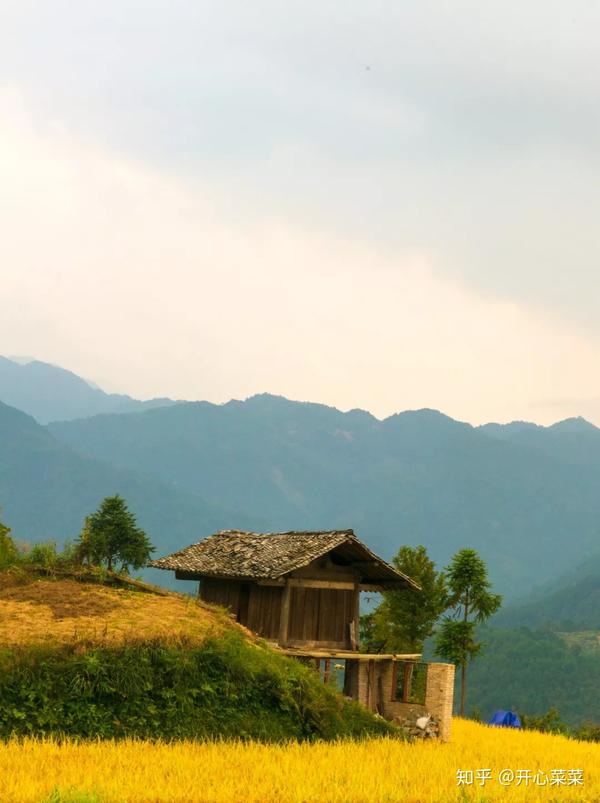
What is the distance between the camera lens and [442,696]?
1159 inches

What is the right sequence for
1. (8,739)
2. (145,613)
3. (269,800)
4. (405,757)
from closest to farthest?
(269,800), (8,739), (405,757), (145,613)

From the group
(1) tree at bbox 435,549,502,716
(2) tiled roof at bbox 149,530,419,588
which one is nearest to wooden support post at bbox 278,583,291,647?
(2) tiled roof at bbox 149,530,419,588

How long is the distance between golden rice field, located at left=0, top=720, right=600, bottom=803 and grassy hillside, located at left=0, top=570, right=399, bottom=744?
1.32m

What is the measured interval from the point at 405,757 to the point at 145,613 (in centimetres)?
808

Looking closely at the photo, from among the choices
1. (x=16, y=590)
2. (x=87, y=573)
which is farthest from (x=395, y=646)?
(x=16, y=590)

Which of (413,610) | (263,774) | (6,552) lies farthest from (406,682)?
(413,610)

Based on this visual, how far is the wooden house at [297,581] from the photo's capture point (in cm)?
3105

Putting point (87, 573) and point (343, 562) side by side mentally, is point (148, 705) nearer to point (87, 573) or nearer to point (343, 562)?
point (87, 573)

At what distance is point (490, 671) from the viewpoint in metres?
199

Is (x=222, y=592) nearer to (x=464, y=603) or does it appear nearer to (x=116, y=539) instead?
(x=464, y=603)

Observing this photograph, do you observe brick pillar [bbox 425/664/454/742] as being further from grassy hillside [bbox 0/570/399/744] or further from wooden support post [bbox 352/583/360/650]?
wooden support post [bbox 352/583/360/650]
